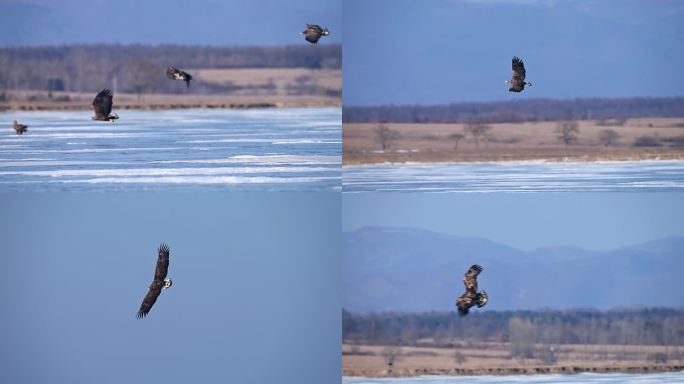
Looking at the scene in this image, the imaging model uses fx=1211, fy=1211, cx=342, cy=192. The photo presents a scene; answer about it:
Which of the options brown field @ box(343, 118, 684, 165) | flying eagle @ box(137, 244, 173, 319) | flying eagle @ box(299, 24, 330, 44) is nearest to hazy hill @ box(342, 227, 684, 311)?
brown field @ box(343, 118, 684, 165)

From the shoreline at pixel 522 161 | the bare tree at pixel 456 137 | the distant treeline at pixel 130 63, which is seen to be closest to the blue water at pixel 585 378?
the shoreline at pixel 522 161

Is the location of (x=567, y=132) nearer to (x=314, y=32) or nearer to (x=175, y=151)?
(x=314, y=32)

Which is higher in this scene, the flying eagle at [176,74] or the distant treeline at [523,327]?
the flying eagle at [176,74]

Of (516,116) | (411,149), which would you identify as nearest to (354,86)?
(411,149)

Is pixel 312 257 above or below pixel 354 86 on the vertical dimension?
below

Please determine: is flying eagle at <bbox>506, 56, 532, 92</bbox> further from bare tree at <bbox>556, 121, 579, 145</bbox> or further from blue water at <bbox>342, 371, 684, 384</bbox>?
blue water at <bbox>342, 371, 684, 384</bbox>

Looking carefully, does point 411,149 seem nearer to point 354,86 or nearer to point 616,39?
point 354,86

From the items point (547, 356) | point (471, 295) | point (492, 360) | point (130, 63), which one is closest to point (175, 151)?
point (130, 63)

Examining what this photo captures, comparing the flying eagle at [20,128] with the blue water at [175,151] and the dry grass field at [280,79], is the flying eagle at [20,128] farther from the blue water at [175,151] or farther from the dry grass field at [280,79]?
the dry grass field at [280,79]
